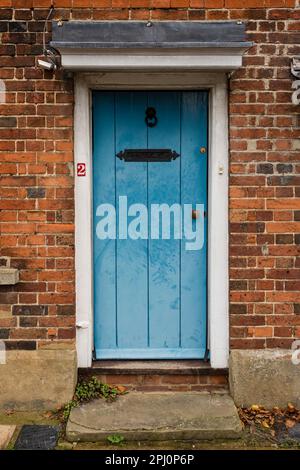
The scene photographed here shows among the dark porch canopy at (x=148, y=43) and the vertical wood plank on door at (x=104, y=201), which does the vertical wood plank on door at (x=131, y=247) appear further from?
the dark porch canopy at (x=148, y=43)

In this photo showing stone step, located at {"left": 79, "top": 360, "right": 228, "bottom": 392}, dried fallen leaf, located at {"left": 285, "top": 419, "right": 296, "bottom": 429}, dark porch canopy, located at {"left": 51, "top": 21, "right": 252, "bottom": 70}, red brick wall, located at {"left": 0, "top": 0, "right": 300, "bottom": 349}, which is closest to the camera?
dark porch canopy, located at {"left": 51, "top": 21, "right": 252, "bottom": 70}

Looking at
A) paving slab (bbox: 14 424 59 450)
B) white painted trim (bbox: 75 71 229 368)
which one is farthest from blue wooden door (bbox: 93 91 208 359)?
paving slab (bbox: 14 424 59 450)

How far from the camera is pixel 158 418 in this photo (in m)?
4.02

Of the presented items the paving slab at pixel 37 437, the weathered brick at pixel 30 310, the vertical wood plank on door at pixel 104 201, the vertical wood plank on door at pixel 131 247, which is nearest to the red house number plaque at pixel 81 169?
the vertical wood plank on door at pixel 104 201

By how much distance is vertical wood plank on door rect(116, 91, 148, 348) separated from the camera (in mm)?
4488

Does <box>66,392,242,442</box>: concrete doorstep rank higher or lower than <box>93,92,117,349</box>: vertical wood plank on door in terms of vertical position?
→ lower

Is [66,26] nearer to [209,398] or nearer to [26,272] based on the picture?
[26,272]

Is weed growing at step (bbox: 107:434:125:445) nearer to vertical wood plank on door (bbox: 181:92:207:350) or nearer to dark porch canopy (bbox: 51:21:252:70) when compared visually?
vertical wood plank on door (bbox: 181:92:207:350)

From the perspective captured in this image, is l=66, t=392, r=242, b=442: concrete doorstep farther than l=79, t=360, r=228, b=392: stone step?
No

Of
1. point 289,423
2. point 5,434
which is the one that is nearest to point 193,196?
point 289,423

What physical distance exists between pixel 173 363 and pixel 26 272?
152 centimetres

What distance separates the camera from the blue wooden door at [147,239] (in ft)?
14.7

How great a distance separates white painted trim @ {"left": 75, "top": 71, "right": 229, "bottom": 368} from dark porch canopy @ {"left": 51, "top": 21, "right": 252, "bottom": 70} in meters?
0.29

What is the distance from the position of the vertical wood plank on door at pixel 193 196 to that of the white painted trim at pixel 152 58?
19.7 inches
